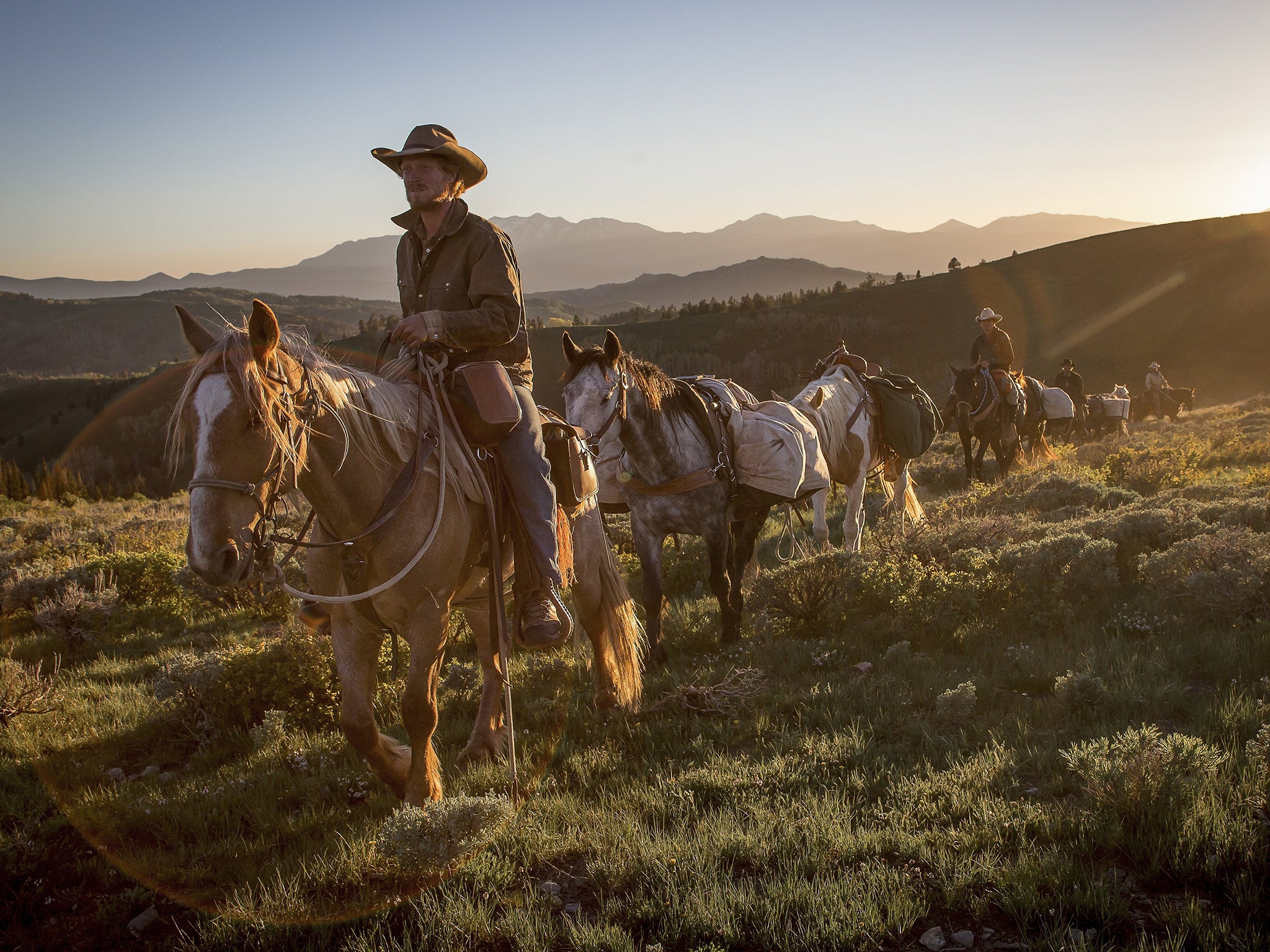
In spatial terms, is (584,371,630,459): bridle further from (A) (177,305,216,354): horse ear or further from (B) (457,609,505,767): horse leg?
(A) (177,305,216,354): horse ear

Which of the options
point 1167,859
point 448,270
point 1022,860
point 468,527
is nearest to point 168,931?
point 468,527

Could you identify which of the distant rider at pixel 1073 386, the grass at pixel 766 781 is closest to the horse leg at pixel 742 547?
the grass at pixel 766 781

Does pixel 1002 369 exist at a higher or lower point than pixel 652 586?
higher

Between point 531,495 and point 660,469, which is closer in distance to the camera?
point 531,495

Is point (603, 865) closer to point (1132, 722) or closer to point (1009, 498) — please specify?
point (1132, 722)

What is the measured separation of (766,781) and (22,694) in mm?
5691

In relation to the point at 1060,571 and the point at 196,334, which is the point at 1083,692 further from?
the point at 196,334

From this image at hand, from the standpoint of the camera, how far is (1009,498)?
35.7 ft

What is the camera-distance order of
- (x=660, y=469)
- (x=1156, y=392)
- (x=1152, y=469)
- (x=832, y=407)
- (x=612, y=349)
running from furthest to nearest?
(x=1156, y=392)
(x=1152, y=469)
(x=832, y=407)
(x=660, y=469)
(x=612, y=349)

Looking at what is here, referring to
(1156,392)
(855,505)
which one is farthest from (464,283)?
(1156,392)

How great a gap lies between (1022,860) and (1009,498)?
8937 millimetres

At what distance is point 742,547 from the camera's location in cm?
752

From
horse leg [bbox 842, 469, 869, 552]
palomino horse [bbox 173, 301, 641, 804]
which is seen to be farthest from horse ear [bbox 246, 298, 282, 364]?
horse leg [bbox 842, 469, 869, 552]

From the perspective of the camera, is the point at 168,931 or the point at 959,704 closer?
the point at 168,931
